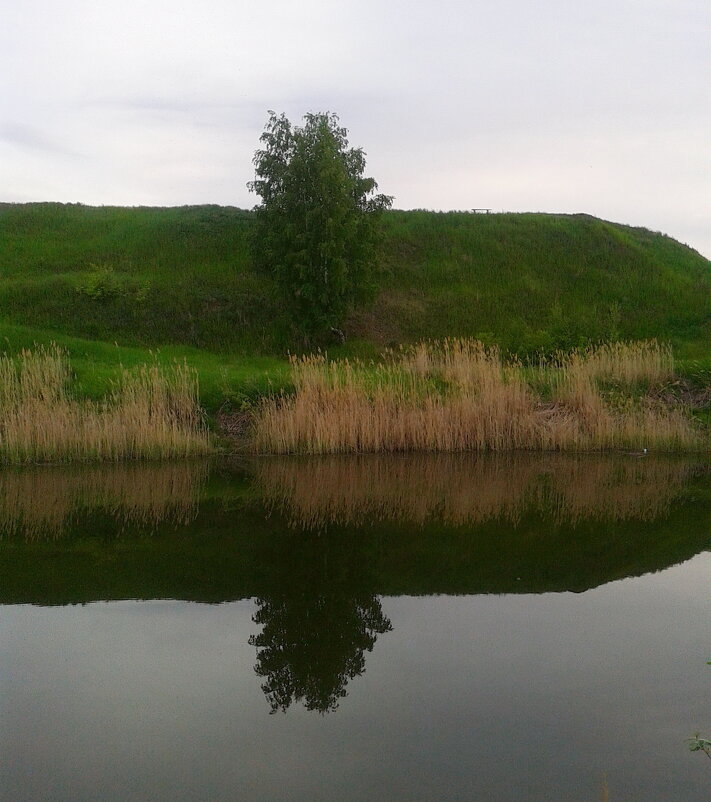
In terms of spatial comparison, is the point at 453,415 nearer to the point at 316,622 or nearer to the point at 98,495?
the point at 98,495

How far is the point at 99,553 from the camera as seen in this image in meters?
9.44

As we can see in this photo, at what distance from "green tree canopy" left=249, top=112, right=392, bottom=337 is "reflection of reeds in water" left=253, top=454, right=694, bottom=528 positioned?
9.53m

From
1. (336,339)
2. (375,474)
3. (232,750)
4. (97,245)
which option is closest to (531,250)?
(336,339)

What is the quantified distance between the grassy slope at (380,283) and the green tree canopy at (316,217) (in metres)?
2.57

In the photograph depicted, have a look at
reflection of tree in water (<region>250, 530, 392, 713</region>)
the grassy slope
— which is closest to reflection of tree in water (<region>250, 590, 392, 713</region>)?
reflection of tree in water (<region>250, 530, 392, 713</region>)

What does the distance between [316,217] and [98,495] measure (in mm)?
12368

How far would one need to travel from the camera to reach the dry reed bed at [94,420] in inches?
557

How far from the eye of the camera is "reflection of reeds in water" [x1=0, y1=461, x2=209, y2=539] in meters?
10.8

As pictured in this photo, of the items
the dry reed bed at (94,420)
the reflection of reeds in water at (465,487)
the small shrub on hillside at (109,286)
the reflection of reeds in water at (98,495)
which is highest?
the small shrub on hillside at (109,286)

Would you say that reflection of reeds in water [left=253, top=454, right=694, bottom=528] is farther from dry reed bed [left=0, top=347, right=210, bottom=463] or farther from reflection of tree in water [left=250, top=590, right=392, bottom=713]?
reflection of tree in water [left=250, top=590, right=392, bottom=713]

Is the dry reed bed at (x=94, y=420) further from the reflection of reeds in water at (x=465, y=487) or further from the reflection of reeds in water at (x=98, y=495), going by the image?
the reflection of reeds in water at (x=465, y=487)

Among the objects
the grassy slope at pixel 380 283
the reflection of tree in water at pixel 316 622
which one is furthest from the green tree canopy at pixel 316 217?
the reflection of tree in water at pixel 316 622

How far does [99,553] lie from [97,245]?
26.3 m

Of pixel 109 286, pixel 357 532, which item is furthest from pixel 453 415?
pixel 109 286
